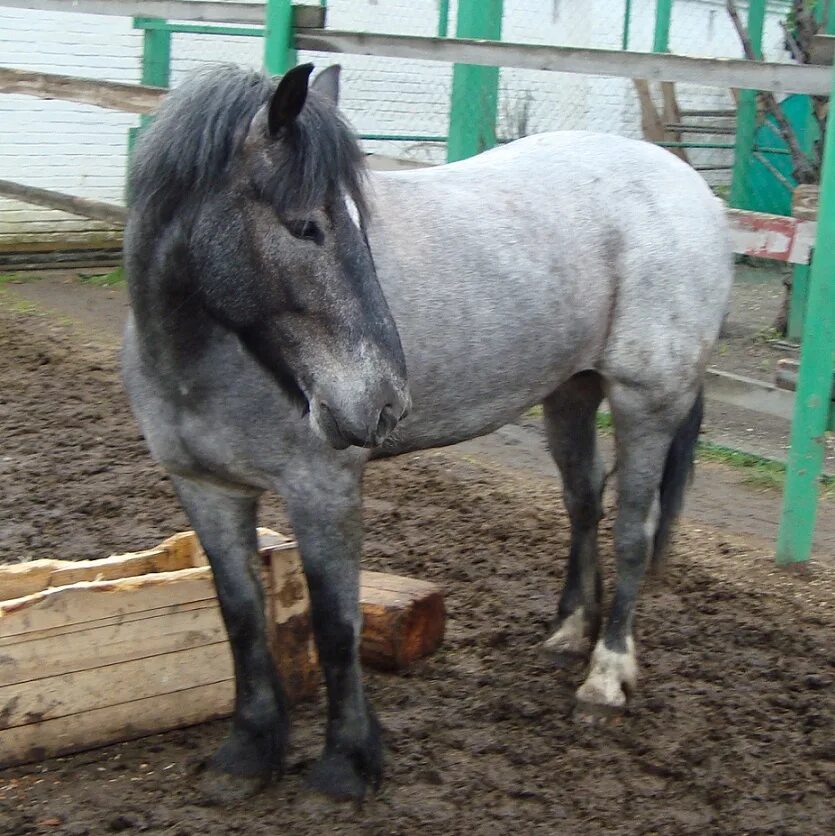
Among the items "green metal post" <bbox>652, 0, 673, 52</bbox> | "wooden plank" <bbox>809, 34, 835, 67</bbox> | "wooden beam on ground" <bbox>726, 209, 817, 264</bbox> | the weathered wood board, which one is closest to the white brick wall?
"green metal post" <bbox>652, 0, 673, 52</bbox>

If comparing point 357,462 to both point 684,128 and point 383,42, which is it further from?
point 684,128

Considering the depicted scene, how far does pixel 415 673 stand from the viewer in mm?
3578

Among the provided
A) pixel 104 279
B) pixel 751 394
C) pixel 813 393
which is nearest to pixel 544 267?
pixel 813 393

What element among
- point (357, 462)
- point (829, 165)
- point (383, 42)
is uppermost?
point (383, 42)

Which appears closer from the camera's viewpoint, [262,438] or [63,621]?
Result: [262,438]

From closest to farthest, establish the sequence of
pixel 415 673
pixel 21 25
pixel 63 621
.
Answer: pixel 63 621, pixel 415 673, pixel 21 25

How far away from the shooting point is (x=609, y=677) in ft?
11.2

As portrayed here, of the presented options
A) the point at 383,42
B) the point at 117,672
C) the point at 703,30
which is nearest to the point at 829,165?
the point at 383,42

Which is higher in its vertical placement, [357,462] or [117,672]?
[357,462]

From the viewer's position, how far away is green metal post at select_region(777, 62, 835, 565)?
427 cm

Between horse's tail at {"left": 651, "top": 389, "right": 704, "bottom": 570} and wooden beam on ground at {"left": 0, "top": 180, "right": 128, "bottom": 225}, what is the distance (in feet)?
16.6

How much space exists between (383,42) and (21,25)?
4974mm

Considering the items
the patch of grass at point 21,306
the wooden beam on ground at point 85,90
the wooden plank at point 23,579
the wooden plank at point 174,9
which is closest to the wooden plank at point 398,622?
the wooden plank at point 23,579

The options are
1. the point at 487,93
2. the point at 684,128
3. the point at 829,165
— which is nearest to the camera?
the point at 829,165
